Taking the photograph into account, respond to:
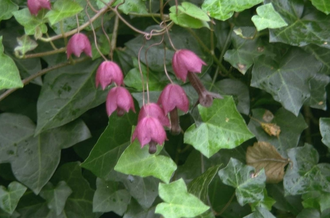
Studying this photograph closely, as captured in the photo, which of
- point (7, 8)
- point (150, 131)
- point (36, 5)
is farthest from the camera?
point (7, 8)

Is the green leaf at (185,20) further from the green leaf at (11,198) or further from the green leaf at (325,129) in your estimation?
the green leaf at (11,198)

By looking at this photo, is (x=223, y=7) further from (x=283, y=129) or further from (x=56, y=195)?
(x=56, y=195)

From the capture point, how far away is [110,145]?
980 mm

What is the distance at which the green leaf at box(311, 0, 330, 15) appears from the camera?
959mm

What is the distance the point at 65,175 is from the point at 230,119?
16.8 inches

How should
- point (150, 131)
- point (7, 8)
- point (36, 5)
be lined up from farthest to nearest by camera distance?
point (7, 8) < point (36, 5) < point (150, 131)

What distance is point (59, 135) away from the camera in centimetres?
106

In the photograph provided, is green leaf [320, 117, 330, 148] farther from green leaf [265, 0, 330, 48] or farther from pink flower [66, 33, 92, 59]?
pink flower [66, 33, 92, 59]

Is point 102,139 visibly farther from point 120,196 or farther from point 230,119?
point 230,119

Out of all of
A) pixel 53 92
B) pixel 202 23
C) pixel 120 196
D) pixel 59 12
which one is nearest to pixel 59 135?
pixel 53 92

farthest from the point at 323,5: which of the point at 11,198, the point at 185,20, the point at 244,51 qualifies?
the point at 11,198

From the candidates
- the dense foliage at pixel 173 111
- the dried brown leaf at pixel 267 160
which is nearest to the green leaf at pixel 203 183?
the dense foliage at pixel 173 111

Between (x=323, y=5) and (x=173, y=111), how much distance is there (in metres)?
0.39

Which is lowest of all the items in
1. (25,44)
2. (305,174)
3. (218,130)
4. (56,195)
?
(56,195)
